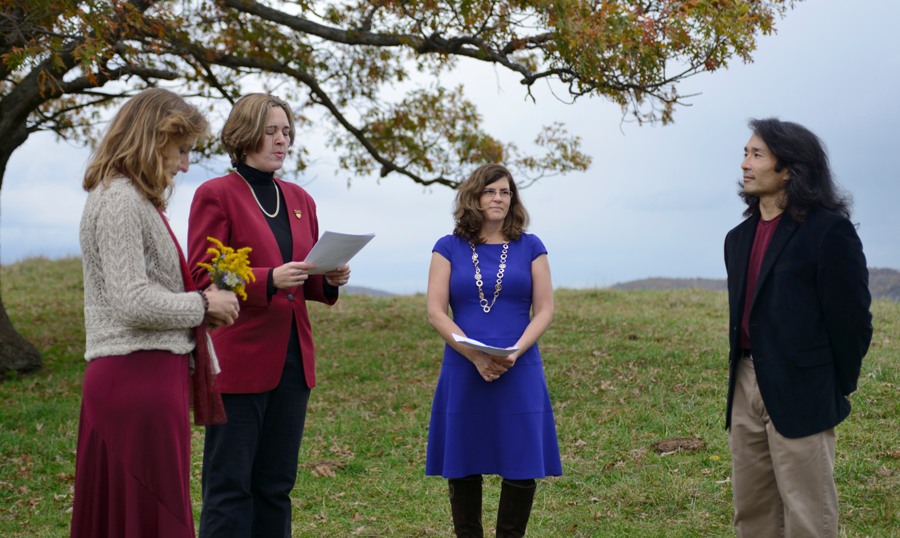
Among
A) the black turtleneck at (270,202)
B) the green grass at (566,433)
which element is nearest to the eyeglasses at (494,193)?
the black turtleneck at (270,202)

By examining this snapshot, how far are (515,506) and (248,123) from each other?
98.4 inches

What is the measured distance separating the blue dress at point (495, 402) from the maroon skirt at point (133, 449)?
A: 72.1 inches

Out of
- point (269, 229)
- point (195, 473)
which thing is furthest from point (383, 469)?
point (269, 229)

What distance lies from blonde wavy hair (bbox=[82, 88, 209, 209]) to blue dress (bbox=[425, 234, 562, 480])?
2.04 meters

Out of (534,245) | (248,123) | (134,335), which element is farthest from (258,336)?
(534,245)

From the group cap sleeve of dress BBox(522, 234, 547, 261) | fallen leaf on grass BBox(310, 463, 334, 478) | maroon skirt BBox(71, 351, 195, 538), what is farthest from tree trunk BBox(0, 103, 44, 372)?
maroon skirt BBox(71, 351, 195, 538)

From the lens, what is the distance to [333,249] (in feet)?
13.8

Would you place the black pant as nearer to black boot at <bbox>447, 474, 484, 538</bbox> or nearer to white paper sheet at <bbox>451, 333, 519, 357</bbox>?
white paper sheet at <bbox>451, 333, 519, 357</bbox>

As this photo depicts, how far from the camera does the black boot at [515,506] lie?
16.5 ft

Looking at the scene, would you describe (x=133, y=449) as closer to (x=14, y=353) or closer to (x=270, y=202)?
(x=270, y=202)

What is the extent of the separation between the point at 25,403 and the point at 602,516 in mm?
Result: 7495

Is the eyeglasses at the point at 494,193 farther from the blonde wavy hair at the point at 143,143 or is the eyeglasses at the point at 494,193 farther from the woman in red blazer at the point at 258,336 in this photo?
the blonde wavy hair at the point at 143,143

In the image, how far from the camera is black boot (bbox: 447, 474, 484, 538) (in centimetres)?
511

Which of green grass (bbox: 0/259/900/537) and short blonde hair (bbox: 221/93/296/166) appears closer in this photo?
short blonde hair (bbox: 221/93/296/166)
